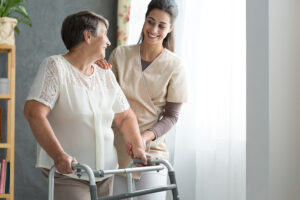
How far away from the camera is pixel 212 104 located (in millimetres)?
2836

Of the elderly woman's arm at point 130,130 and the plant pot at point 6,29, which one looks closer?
the elderly woman's arm at point 130,130

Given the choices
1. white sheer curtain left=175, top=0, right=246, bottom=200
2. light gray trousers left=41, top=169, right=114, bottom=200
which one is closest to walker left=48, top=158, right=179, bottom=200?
light gray trousers left=41, top=169, right=114, bottom=200

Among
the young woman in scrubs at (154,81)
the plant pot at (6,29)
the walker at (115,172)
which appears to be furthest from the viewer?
the plant pot at (6,29)

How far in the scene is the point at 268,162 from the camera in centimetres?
181

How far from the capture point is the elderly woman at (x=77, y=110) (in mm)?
1739

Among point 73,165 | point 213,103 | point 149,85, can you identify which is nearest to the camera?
point 73,165

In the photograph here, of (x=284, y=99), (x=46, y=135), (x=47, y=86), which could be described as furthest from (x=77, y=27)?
(x=284, y=99)

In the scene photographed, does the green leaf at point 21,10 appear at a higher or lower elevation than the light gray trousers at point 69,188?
higher

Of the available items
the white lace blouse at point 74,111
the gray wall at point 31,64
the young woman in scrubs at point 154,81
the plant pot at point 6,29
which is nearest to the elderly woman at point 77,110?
the white lace blouse at point 74,111

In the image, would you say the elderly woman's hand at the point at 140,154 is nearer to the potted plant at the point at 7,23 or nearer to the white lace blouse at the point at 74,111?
the white lace blouse at the point at 74,111

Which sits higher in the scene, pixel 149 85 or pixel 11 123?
pixel 149 85

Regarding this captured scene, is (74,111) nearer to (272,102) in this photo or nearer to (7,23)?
(272,102)

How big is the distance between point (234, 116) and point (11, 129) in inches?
56.1

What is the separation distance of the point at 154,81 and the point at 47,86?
71cm
